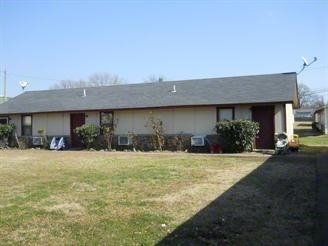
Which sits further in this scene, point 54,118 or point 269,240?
point 54,118

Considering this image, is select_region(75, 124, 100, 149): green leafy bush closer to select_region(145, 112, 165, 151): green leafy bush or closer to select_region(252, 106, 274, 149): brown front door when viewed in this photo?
select_region(145, 112, 165, 151): green leafy bush

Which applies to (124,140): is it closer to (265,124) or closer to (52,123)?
(52,123)

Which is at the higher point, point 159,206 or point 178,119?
point 178,119

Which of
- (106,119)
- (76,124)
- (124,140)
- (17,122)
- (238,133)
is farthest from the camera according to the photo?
(17,122)

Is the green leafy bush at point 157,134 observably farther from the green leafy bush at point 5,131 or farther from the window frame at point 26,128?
the green leafy bush at point 5,131

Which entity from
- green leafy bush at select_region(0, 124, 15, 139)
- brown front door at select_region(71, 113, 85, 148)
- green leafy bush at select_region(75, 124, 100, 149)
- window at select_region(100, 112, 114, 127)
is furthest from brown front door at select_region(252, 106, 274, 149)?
green leafy bush at select_region(0, 124, 15, 139)

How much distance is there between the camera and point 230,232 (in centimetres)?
671

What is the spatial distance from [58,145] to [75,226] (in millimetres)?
19715

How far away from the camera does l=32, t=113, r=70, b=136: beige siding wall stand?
27395 millimetres

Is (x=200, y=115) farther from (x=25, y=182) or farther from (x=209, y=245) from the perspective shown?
(x=209, y=245)

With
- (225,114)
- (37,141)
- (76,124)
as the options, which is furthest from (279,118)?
(37,141)

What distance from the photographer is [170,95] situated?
25406 millimetres

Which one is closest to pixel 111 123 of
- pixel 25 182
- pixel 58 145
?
pixel 58 145

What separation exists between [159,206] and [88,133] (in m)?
16.9
